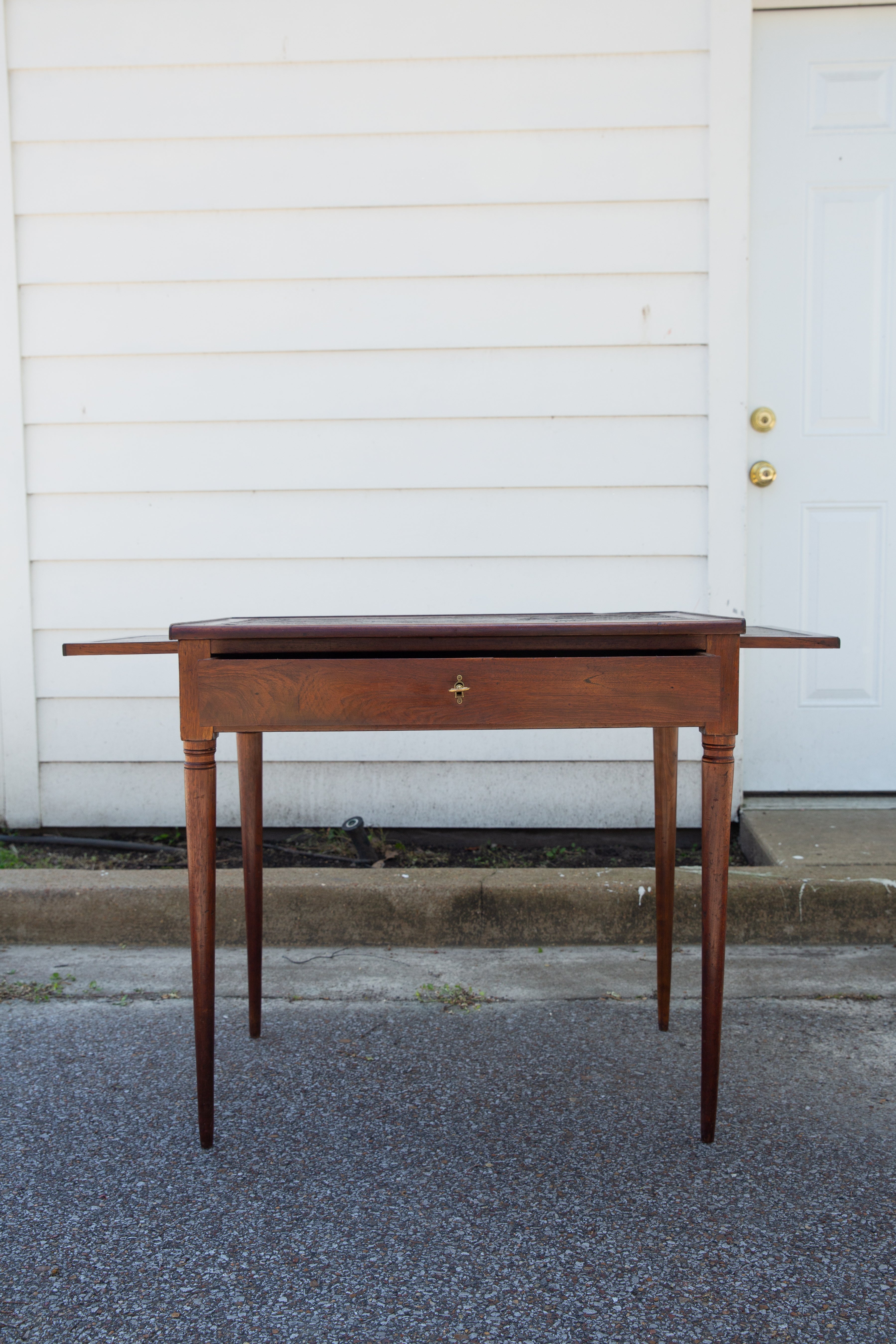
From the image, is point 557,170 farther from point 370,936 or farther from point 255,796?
point 370,936

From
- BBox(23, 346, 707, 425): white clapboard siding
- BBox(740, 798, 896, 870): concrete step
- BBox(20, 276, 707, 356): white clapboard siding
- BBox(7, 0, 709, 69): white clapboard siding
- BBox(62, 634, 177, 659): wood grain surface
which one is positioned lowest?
BBox(740, 798, 896, 870): concrete step

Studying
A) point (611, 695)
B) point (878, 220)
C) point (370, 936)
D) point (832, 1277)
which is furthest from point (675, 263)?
point (832, 1277)

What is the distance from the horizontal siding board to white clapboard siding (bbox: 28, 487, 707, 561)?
501 millimetres

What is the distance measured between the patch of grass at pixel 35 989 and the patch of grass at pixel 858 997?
177 centimetres

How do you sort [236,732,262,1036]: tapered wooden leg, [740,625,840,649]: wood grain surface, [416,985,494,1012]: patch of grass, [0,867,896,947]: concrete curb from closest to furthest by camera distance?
[740,625,840,649]: wood grain surface
[236,732,262,1036]: tapered wooden leg
[416,985,494,1012]: patch of grass
[0,867,896,947]: concrete curb

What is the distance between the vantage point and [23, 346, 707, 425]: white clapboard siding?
114 inches

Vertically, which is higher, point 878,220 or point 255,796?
point 878,220

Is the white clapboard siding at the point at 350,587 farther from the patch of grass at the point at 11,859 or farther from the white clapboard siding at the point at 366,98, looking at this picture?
the white clapboard siding at the point at 366,98

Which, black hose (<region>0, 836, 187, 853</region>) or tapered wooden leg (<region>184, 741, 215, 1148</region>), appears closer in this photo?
tapered wooden leg (<region>184, 741, 215, 1148</region>)

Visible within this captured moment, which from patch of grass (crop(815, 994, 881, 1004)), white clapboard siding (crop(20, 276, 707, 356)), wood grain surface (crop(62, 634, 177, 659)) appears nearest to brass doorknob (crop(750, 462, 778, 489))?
white clapboard siding (crop(20, 276, 707, 356))

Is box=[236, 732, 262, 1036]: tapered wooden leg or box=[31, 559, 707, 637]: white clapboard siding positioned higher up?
box=[31, 559, 707, 637]: white clapboard siding

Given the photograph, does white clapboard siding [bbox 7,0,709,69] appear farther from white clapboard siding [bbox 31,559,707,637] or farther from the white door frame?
white clapboard siding [bbox 31,559,707,637]

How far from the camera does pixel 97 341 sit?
2951 mm

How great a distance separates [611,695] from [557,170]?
80.7 inches
